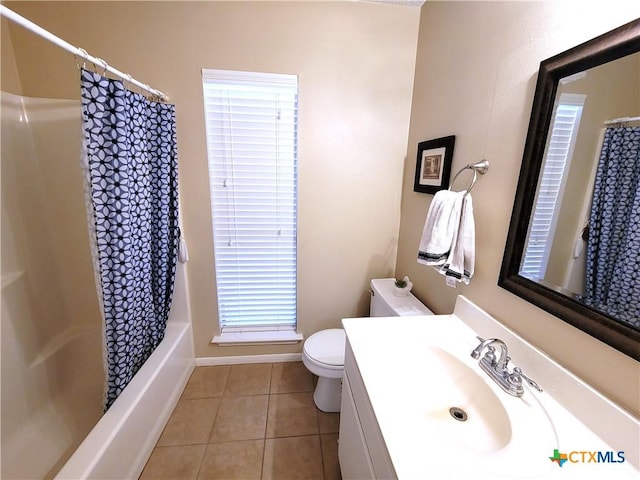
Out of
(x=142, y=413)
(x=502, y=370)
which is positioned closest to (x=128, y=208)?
(x=142, y=413)

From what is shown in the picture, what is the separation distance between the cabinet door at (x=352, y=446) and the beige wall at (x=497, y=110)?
2.15 feet

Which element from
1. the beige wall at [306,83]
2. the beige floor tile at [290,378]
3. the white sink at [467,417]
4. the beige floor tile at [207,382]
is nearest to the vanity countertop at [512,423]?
the white sink at [467,417]

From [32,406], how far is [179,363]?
0.70 m

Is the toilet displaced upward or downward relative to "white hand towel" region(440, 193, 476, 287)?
downward

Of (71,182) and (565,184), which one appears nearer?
(565,184)

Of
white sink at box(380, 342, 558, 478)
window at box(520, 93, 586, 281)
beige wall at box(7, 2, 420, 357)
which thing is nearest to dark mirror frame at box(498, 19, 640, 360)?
window at box(520, 93, 586, 281)

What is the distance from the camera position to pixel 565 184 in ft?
2.50

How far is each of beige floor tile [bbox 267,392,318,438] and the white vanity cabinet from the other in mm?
404

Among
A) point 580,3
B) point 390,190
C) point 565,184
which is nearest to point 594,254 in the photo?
point 565,184

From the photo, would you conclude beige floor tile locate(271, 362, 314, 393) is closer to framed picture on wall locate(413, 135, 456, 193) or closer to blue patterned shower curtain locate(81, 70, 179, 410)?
blue patterned shower curtain locate(81, 70, 179, 410)

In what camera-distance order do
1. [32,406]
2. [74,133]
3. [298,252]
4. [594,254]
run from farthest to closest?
[298,252]
[74,133]
[32,406]
[594,254]

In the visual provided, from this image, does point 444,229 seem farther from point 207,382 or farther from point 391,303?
point 207,382

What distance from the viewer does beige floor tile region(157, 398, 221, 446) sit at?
1.40 m

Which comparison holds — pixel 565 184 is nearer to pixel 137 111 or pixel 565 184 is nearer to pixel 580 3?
pixel 580 3
